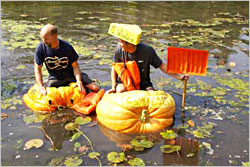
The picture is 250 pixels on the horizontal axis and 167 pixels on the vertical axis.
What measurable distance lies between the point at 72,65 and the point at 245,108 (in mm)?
2710

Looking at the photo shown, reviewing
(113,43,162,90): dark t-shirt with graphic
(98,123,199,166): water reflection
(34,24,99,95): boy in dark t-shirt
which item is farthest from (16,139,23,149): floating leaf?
(113,43,162,90): dark t-shirt with graphic

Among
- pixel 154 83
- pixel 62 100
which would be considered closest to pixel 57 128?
pixel 62 100

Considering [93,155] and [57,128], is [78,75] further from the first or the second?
[93,155]

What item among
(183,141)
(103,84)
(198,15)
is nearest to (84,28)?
(103,84)

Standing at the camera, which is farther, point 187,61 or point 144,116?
point 187,61

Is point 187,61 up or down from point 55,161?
up

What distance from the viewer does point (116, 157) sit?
129 inches

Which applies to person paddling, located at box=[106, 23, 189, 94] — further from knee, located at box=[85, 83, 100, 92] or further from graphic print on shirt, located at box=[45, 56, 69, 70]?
graphic print on shirt, located at box=[45, 56, 69, 70]

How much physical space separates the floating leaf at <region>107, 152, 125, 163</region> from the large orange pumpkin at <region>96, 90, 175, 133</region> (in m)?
0.44

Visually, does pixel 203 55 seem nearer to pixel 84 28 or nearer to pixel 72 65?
pixel 72 65

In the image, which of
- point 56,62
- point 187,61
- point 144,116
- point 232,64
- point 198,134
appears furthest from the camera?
point 232,64

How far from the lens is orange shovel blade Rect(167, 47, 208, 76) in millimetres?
4000

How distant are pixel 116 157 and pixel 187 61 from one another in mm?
1660

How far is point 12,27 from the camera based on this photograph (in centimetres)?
861
